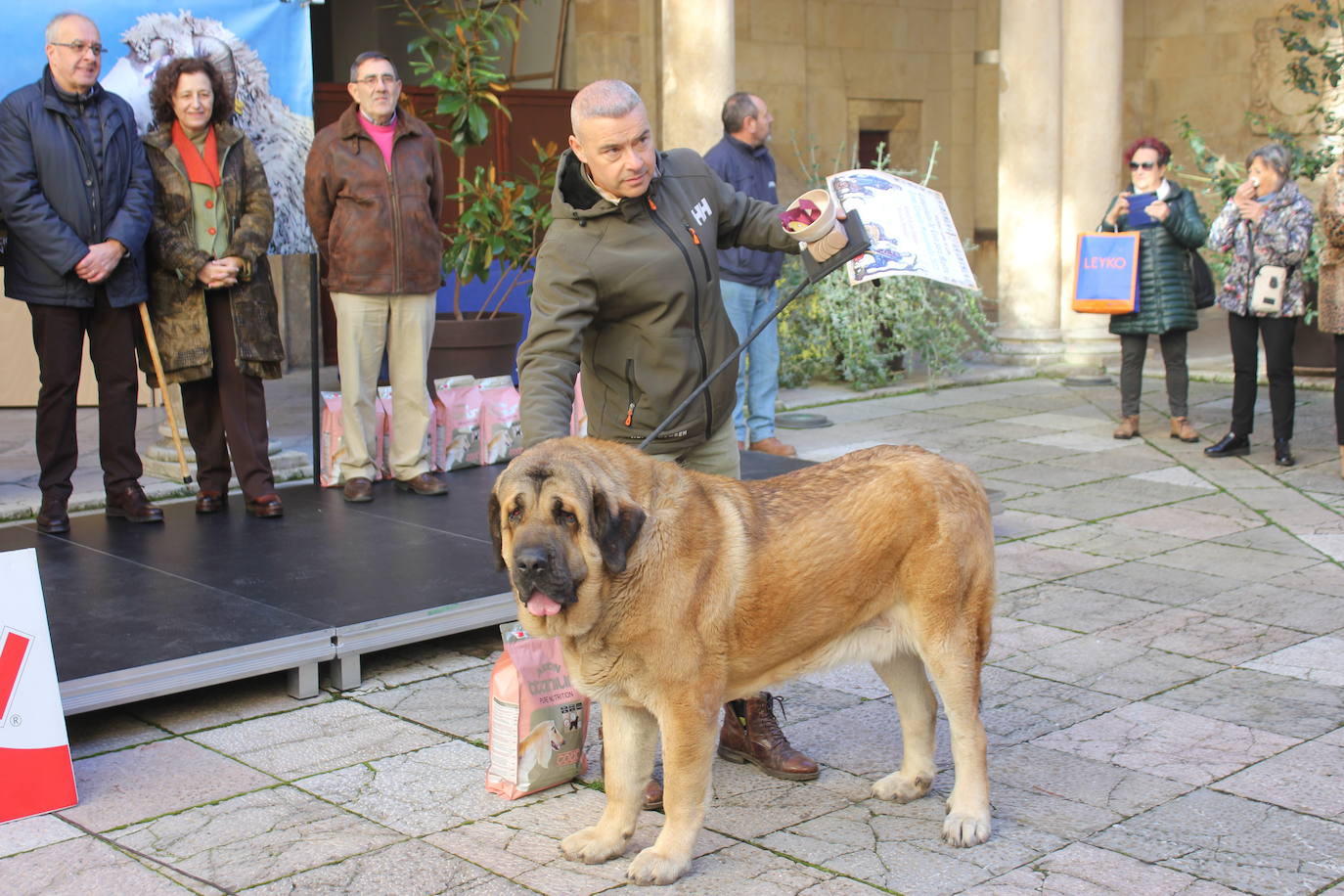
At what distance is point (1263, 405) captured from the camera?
1145 centimetres

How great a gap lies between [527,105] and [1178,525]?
7.40 meters

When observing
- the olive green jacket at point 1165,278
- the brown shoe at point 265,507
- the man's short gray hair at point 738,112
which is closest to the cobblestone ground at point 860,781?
the brown shoe at point 265,507

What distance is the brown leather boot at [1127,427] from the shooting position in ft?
34.4

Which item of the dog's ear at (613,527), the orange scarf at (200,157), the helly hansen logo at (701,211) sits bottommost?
the dog's ear at (613,527)

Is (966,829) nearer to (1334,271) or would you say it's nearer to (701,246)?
(701,246)

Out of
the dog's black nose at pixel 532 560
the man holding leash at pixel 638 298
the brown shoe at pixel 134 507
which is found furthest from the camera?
the brown shoe at pixel 134 507

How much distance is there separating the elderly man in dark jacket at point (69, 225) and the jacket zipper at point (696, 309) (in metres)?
3.65

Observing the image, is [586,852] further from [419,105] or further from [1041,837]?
[419,105]

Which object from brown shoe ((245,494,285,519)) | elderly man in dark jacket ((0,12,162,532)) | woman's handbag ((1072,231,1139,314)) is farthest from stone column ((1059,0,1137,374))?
elderly man in dark jacket ((0,12,162,532))

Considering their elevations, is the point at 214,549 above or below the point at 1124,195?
below

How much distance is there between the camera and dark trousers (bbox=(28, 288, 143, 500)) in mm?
6871

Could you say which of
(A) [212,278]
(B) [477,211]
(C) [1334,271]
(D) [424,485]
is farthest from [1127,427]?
(A) [212,278]

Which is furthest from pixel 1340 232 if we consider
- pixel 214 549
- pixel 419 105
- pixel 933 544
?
pixel 419 105

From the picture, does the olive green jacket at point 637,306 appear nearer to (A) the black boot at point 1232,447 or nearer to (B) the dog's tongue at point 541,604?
(B) the dog's tongue at point 541,604
